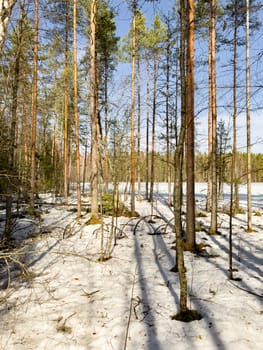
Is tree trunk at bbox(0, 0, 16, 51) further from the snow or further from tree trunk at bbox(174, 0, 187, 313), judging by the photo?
the snow

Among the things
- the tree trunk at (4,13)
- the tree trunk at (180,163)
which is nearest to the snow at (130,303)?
the tree trunk at (180,163)

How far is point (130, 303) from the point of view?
3713 mm

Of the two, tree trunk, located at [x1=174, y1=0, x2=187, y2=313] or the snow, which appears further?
tree trunk, located at [x1=174, y1=0, x2=187, y2=313]

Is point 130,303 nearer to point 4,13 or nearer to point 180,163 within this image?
point 180,163

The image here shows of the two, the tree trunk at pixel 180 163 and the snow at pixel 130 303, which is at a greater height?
the tree trunk at pixel 180 163

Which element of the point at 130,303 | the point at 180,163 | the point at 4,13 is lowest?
the point at 130,303

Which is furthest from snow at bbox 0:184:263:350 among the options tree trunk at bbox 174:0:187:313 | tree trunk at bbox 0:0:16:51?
tree trunk at bbox 0:0:16:51

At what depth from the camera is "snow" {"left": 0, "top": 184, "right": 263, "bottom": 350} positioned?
284 cm

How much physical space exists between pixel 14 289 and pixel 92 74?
6.82 metres

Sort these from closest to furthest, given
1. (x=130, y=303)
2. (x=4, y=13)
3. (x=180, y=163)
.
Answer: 1. (x=4, y=13)
2. (x=180, y=163)
3. (x=130, y=303)

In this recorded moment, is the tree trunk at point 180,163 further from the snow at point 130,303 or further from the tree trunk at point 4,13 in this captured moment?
the tree trunk at point 4,13

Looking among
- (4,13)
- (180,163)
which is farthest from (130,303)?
(4,13)

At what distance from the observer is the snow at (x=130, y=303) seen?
2.84 m

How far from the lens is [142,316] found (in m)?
3.35
